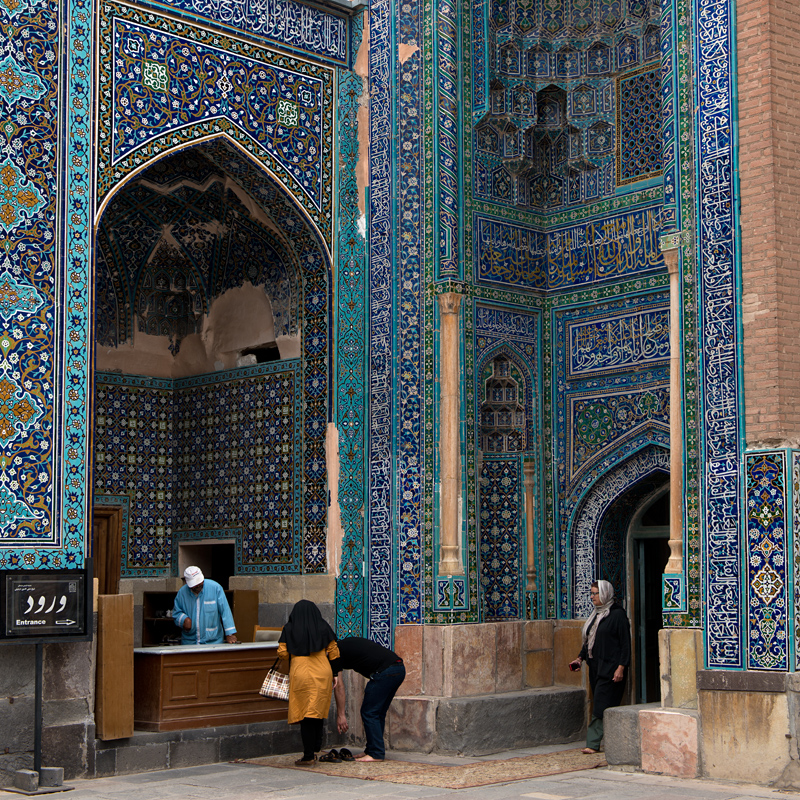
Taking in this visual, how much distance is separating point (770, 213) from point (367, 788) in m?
4.38

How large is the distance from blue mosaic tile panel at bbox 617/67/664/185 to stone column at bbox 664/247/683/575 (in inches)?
81.0

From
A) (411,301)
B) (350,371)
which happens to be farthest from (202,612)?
(411,301)

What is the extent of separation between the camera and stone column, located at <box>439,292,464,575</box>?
9703mm

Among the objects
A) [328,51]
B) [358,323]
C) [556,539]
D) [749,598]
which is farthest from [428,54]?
[749,598]

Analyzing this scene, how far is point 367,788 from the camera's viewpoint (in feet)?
25.5

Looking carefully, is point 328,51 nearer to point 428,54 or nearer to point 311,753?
point 428,54

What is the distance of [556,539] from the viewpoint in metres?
10.5

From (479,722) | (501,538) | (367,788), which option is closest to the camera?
(367,788)

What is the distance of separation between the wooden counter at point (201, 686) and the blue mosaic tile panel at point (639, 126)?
4.85 metres

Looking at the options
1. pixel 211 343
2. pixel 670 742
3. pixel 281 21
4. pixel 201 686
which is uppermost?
pixel 281 21

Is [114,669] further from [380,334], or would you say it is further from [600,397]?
[600,397]

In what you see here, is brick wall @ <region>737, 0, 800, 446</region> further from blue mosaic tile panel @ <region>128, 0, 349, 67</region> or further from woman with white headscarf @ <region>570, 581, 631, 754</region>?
blue mosaic tile panel @ <region>128, 0, 349, 67</region>

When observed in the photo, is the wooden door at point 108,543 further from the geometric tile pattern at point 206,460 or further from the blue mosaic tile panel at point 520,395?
the blue mosaic tile panel at point 520,395

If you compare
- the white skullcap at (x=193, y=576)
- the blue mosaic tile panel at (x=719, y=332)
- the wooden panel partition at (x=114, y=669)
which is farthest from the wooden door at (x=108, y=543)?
the blue mosaic tile panel at (x=719, y=332)
